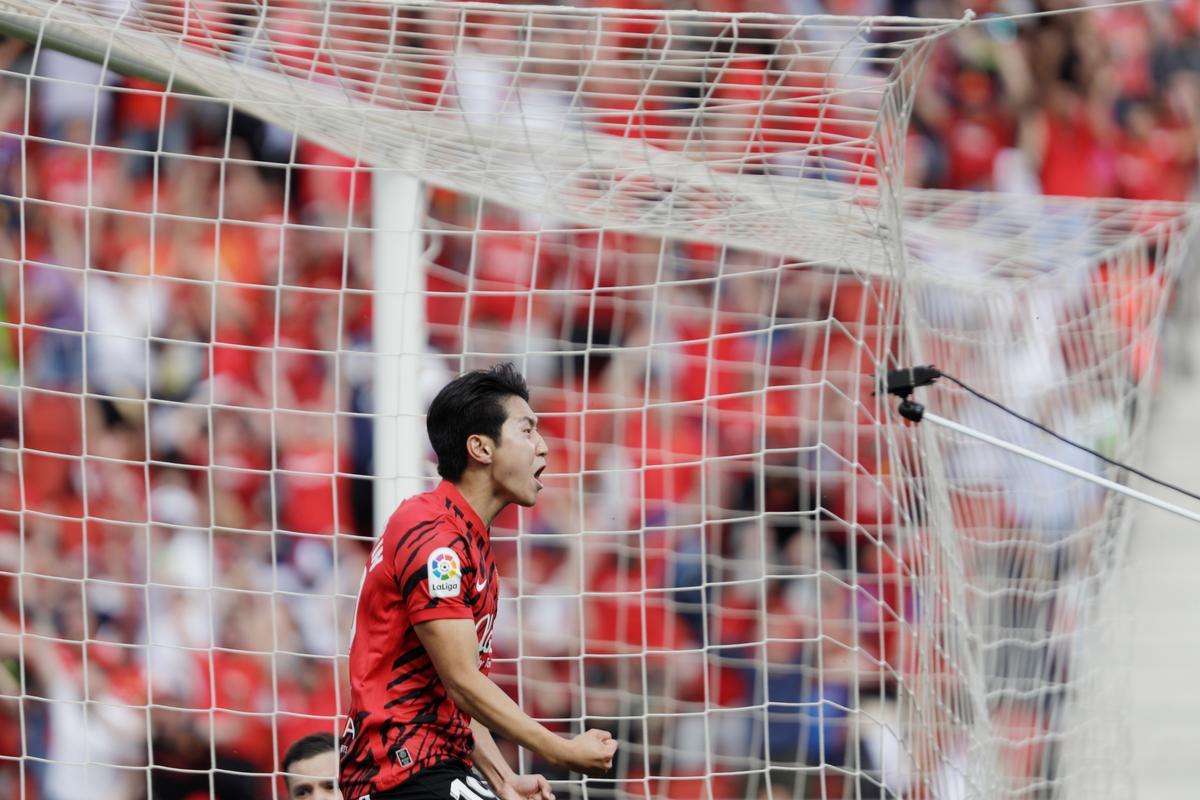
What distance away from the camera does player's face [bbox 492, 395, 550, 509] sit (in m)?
2.10

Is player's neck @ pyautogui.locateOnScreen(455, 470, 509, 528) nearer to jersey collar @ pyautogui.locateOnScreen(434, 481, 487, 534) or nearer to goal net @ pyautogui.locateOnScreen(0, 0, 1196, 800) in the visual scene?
Result: jersey collar @ pyautogui.locateOnScreen(434, 481, 487, 534)

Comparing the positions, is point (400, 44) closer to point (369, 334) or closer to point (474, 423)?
point (474, 423)

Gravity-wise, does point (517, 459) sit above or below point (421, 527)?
above

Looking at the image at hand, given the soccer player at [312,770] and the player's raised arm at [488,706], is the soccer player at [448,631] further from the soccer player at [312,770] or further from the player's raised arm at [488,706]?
the soccer player at [312,770]

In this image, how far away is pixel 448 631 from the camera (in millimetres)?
1925

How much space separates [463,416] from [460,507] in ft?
0.44

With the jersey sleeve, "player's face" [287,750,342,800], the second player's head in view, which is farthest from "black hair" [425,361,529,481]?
"player's face" [287,750,342,800]

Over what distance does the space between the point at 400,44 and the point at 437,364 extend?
40.6 inches

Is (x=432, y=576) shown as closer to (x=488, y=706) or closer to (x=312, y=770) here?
(x=488, y=706)

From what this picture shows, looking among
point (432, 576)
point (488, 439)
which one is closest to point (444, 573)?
point (432, 576)

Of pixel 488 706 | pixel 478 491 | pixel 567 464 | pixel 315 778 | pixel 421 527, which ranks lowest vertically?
pixel 488 706

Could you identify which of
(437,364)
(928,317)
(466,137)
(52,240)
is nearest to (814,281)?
(928,317)

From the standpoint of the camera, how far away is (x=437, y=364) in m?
3.84

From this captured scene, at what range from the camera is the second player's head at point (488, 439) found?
2102 mm
